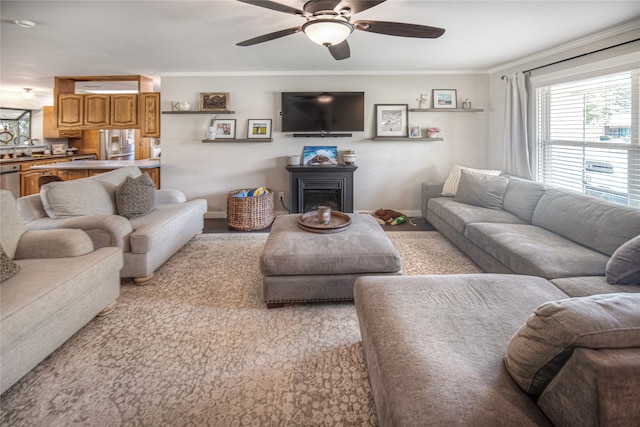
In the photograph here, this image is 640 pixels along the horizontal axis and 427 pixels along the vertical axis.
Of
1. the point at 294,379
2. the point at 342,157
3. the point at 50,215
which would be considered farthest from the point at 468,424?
the point at 342,157

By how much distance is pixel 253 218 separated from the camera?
484cm

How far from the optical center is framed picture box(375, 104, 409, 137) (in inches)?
212

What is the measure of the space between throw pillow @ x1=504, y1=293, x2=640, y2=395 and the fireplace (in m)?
4.20

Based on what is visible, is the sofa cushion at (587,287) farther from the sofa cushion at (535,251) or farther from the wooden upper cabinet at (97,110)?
the wooden upper cabinet at (97,110)

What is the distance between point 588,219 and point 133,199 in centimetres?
395

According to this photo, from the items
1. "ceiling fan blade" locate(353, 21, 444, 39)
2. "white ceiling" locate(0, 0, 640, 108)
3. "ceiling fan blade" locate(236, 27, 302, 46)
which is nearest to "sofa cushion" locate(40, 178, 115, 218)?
"white ceiling" locate(0, 0, 640, 108)

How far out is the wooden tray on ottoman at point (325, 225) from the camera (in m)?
2.97

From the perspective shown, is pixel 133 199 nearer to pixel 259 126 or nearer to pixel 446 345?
pixel 259 126

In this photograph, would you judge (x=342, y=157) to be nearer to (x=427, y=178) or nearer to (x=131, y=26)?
(x=427, y=178)

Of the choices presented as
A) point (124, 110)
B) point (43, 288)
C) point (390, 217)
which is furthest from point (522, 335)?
point (124, 110)

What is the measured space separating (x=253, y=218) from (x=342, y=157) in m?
1.67

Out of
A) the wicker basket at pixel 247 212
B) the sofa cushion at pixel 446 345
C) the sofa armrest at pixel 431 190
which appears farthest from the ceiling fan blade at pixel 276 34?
the sofa armrest at pixel 431 190

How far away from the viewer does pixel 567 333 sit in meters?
0.89

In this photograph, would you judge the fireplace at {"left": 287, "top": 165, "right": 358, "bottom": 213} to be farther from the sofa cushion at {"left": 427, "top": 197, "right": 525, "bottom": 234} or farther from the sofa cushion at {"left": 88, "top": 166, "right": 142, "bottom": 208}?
the sofa cushion at {"left": 88, "top": 166, "right": 142, "bottom": 208}
